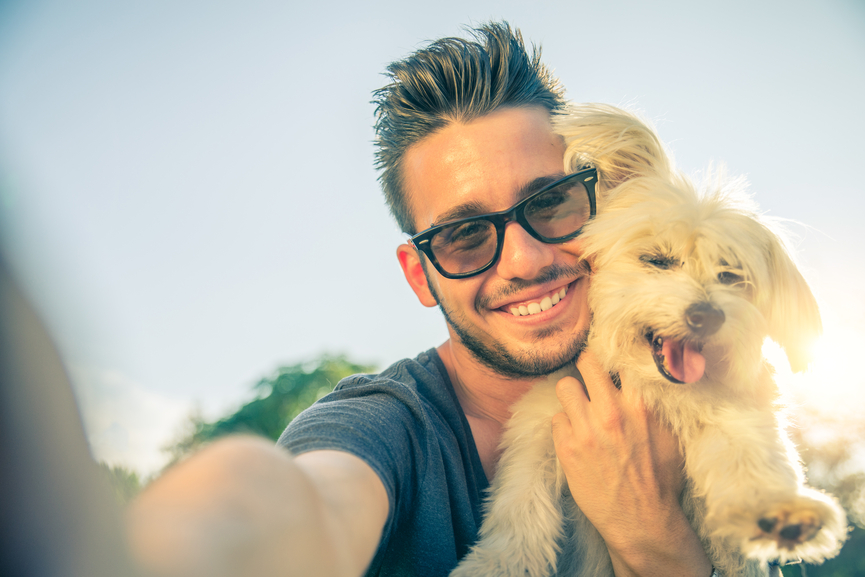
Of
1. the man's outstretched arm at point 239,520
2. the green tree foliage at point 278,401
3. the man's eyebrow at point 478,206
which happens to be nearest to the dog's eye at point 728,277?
the man's eyebrow at point 478,206

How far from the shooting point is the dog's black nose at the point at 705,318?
2092 millimetres

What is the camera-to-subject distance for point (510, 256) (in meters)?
2.51

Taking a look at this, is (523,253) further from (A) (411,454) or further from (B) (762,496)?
(B) (762,496)

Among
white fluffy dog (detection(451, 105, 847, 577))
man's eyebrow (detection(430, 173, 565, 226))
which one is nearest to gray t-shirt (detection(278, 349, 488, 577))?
white fluffy dog (detection(451, 105, 847, 577))

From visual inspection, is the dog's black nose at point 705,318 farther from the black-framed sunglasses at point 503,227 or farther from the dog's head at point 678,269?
the black-framed sunglasses at point 503,227

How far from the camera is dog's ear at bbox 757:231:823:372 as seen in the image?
2.27 metres

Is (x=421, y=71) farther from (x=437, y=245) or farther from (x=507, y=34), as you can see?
(x=437, y=245)

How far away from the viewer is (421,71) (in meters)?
3.14

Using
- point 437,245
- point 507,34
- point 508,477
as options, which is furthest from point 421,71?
point 508,477

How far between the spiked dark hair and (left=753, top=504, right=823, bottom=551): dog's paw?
229cm

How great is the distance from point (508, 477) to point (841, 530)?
51.8 inches

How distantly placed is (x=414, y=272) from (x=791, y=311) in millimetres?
2149

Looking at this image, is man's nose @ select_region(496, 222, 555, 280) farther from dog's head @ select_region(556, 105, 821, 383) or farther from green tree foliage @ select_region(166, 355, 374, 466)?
green tree foliage @ select_region(166, 355, 374, 466)

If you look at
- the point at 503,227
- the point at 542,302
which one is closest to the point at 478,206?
the point at 503,227
